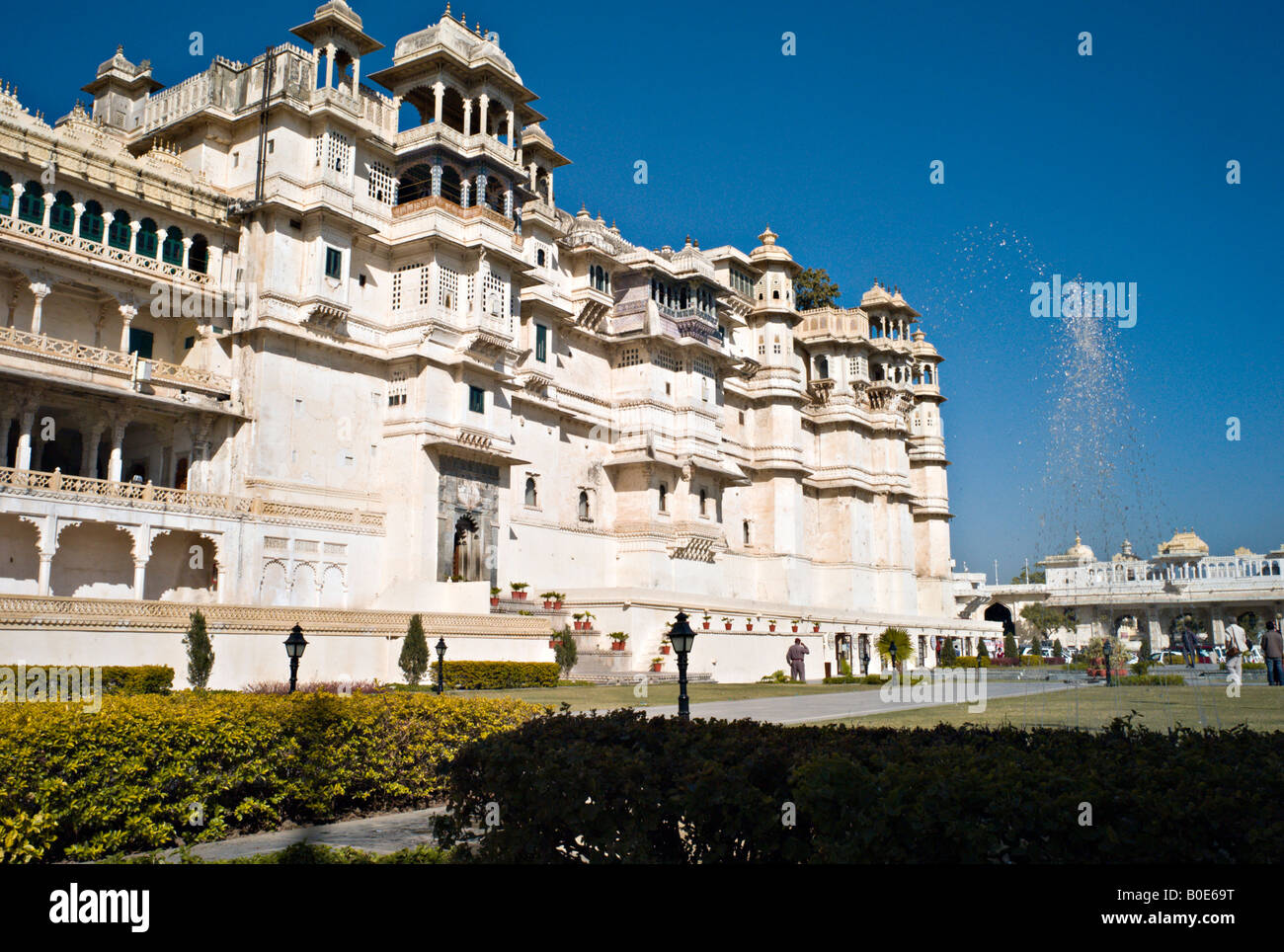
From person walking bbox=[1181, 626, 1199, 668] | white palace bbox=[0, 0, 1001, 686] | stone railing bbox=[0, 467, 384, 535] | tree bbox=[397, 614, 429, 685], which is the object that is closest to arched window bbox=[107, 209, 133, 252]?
white palace bbox=[0, 0, 1001, 686]

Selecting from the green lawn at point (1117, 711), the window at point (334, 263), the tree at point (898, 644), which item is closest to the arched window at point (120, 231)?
the window at point (334, 263)

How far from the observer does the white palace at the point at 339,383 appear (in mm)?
29453

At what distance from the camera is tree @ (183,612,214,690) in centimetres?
2544

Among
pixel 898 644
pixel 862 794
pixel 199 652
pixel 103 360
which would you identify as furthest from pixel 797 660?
pixel 862 794

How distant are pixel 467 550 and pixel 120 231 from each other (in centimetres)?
1603

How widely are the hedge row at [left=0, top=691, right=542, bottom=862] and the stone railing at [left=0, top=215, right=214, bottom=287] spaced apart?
23.1 metres

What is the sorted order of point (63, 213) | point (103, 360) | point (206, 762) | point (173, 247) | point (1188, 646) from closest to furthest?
point (206, 762) → point (103, 360) → point (63, 213) → point (173, 247) → point (1188, 646)

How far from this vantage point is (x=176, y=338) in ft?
116

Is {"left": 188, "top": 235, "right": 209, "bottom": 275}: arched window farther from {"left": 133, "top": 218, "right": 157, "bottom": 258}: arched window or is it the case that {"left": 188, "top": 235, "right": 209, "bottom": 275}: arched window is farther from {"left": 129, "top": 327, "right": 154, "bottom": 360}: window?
{"left": 129, "top": 327, "right": 154, "bottom": 360}: window

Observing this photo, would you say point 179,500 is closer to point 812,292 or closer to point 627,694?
point 627,694

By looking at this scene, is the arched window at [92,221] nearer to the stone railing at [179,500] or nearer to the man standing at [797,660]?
the stone railing at [179,500]

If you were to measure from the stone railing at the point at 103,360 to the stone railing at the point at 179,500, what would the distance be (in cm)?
337

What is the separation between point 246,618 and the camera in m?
27.2
